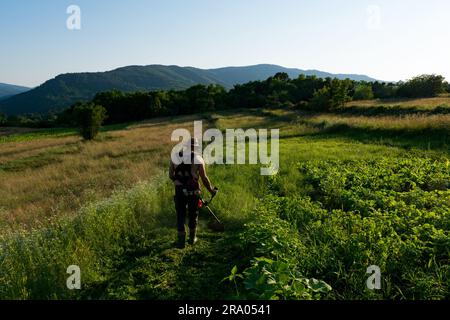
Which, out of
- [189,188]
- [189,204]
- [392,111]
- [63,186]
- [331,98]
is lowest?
[63,186]

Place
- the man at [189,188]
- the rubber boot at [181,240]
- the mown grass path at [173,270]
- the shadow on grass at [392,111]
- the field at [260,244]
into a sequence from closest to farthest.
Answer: the field at [260,244], the mown grass path at [173,270], the rubber boot at [181,240], the man at [189,188], the shadow on grass at [392,111]

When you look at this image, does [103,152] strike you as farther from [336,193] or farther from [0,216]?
[336,193]

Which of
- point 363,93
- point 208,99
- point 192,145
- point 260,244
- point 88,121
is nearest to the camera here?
point 260,244

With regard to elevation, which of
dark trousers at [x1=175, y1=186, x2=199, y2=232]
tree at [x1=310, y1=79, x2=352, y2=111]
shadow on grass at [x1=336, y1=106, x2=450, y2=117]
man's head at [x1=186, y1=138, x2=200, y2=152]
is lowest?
dark trousers at [x1=175, y1=186, x2=199, y2=232]

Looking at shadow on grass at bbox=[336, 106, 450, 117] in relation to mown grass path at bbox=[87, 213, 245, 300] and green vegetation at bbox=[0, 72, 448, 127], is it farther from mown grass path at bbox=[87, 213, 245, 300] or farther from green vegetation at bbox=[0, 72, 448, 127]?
mown grass path at bbox=[87, 213, 245, 300]

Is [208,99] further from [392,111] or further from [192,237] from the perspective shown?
[192,237]

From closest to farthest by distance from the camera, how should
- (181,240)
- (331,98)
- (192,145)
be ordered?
1. (181,240)
2. (192,145)
3. (331,98)

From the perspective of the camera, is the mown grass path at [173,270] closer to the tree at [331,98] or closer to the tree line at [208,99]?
the tree at [331,98]

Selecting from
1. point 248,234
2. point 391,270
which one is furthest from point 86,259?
point 391,270

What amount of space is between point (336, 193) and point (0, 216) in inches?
381

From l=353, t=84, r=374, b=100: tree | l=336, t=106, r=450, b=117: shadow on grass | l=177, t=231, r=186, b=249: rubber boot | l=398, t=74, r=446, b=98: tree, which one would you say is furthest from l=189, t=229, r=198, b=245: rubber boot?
l=353, t=84, r=374, b=100: tree

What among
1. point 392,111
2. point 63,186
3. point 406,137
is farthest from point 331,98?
point 63,186

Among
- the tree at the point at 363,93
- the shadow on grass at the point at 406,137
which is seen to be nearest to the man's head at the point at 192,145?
the shadow on grass at the point at 406,137
